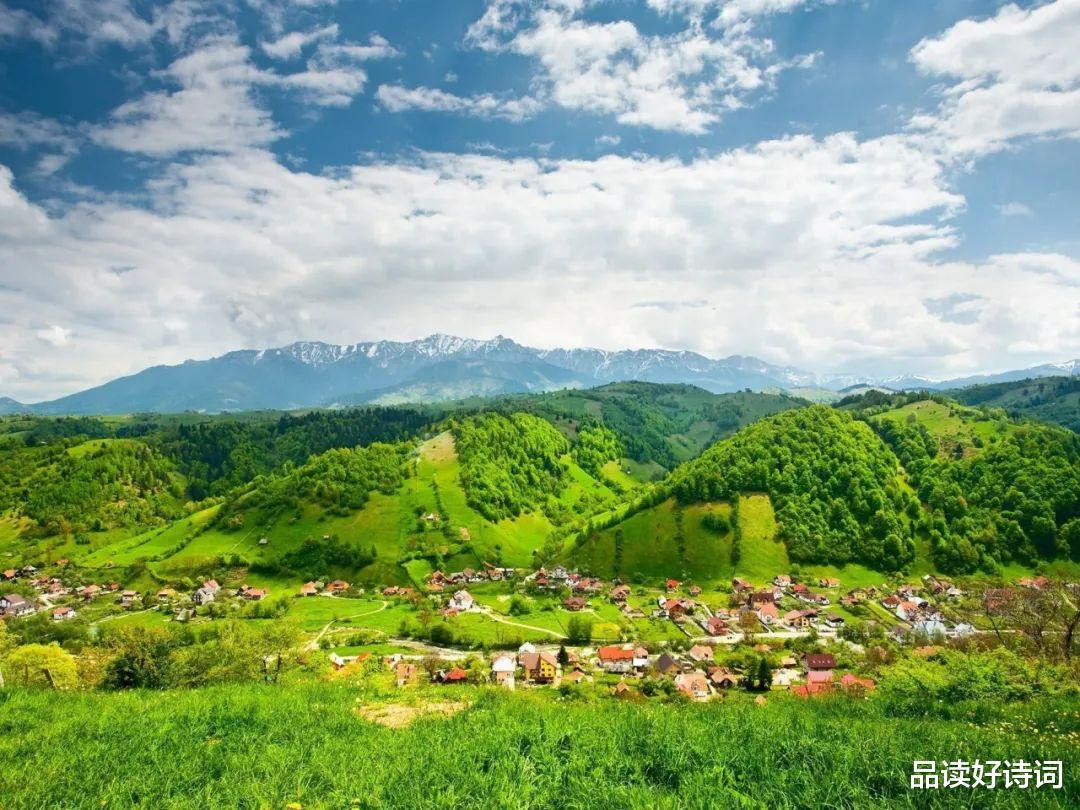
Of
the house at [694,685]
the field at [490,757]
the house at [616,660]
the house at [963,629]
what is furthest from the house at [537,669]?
the house at [963,629]

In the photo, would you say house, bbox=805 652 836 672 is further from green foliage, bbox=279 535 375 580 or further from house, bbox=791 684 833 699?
green foliage, bbox=279 535 375 580

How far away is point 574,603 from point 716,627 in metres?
29.1

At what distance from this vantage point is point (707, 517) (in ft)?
452

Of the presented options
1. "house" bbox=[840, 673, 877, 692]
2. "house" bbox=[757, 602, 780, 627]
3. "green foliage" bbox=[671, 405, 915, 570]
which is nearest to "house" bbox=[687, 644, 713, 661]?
"house" bbox=[757, 602, 780, 627]

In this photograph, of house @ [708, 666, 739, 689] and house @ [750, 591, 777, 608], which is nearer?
house @ [708, 666, 739, 689]

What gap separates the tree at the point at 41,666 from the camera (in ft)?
139

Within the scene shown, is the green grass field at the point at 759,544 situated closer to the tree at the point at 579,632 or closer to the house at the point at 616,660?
the tree at the point at 579,632

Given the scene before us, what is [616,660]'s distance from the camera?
241 feet

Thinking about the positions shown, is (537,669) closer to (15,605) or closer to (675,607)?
(675,607)

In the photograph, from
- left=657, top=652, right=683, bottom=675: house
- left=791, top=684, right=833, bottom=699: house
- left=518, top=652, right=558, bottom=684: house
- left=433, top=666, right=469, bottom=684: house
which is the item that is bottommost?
left=657, top=652, right=683, bottom=675: house

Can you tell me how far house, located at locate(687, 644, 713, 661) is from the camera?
252ft

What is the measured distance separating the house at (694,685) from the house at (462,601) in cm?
5763

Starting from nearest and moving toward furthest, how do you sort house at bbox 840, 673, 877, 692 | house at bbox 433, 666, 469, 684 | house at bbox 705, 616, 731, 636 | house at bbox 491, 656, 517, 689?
house at bbox 840, 673, 877, 692 → house at bbox 433, 666, 469, 684 → house at bbox 491, 656, 517, 689 → house at bbox 705, 616, 731, 636

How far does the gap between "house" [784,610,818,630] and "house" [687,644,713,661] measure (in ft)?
79.2
